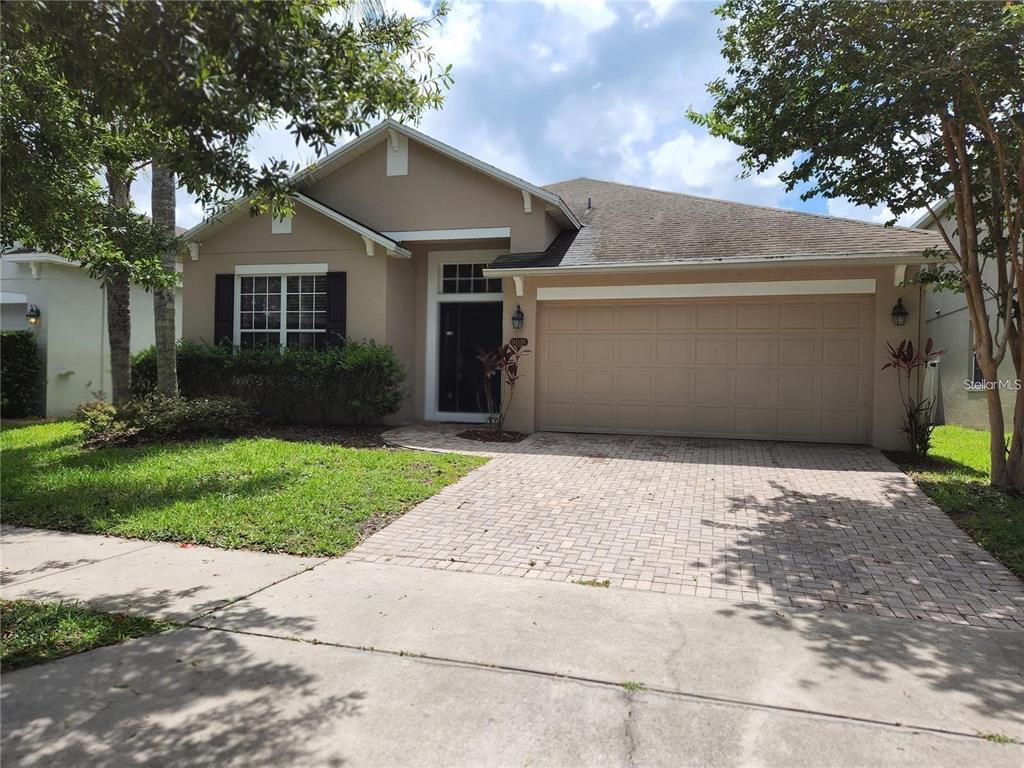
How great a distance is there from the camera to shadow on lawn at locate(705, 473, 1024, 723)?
3431 mm

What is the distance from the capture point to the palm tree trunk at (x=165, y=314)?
414 inches

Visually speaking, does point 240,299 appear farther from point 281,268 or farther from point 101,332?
point 101,332

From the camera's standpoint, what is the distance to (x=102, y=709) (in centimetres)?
297

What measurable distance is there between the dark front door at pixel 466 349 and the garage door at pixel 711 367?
4.49 ft

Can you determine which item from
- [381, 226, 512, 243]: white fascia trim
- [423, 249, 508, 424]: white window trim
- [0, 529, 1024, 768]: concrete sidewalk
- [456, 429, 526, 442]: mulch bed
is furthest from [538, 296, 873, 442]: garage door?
[0, 529, 1024, 768]: concrete sidewalk

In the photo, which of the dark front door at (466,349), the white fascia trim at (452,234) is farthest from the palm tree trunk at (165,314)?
the dark front door at (466,349)

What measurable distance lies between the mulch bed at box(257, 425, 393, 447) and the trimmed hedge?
377mm

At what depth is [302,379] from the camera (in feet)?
38.0

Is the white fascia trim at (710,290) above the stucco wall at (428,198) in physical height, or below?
below

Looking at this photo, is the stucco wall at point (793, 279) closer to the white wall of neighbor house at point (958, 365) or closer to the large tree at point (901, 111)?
the large tree at point (901, 111)

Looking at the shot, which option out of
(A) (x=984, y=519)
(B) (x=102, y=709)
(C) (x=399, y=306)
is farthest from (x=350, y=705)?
(C) (x=399, y=306)

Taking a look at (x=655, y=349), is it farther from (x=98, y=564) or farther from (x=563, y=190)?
(x=98, y=564)

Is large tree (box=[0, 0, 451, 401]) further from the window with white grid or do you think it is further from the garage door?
the garage door

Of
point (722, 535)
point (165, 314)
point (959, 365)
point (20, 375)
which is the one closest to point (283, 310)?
point (165, 314)
